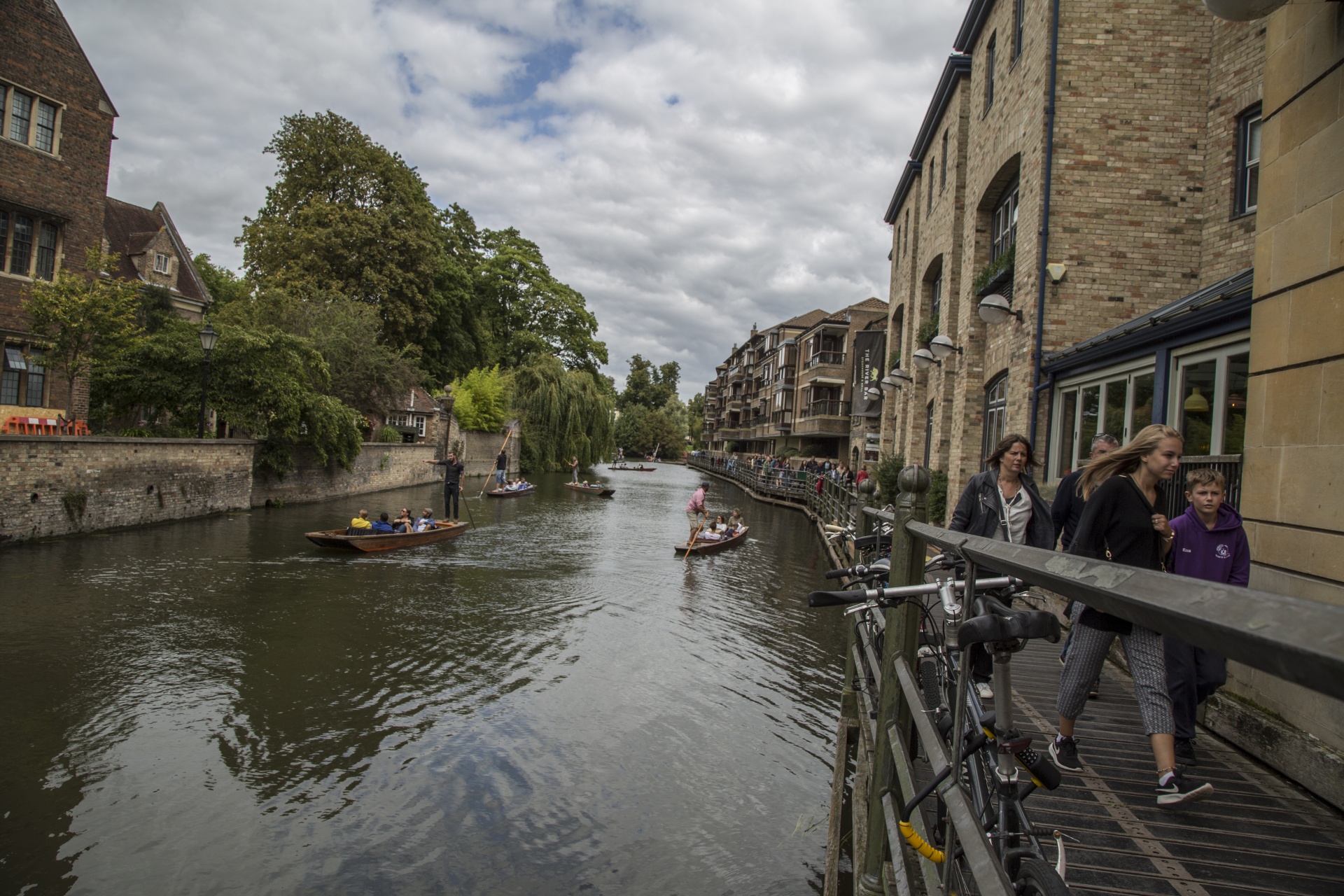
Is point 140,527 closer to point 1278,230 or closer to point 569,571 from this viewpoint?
point 569,571

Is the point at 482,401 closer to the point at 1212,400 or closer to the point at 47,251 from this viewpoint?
the point at 47,251

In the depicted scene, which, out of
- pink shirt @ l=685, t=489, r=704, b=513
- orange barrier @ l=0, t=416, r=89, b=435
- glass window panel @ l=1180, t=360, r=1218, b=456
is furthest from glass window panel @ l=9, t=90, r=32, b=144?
glass window panel @ l=1180, t=360, r=1218, b=456

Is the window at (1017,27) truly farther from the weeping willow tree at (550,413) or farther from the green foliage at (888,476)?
the weeping willow tree at (550,413)

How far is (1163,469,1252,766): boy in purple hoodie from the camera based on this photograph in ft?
13.8

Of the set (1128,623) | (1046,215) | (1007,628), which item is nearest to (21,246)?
(1046,215)

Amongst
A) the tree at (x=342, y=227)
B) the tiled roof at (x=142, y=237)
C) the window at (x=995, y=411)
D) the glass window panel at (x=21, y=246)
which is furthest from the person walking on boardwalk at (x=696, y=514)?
the tiled roof at (x=142, y=237)

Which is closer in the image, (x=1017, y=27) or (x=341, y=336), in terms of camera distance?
(x=1017, y=27)

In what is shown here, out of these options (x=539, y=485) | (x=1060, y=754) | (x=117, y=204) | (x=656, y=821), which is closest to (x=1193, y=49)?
(x=1060, y=754)

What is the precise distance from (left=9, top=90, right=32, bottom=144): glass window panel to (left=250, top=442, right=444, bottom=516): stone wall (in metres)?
9.90

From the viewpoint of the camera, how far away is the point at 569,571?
15.5m

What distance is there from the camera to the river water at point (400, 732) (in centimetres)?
532

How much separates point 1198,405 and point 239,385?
21722 millimetres

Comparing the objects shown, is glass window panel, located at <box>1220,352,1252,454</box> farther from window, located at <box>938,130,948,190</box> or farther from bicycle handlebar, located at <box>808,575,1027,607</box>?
window, located at <box>938,130,948,190</box>

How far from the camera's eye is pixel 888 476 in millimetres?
19734
